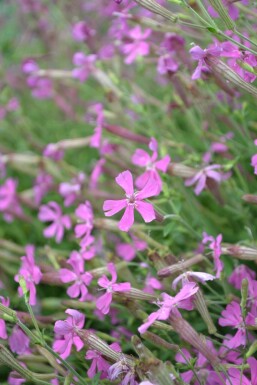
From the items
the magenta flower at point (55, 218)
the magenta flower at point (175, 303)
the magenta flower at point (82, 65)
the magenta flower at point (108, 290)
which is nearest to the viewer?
the magenta flower at point (175, 303)

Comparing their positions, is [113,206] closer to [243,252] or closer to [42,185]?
[243,252]

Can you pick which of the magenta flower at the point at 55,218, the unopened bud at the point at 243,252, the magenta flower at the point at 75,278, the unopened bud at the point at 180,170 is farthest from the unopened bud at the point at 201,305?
the magenta flower at the point at 55,218

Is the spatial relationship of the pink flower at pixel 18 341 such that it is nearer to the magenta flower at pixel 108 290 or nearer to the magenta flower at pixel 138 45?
the magenta flower at pixel 108 290

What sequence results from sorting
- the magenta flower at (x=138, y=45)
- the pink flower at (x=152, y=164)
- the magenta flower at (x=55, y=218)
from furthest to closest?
the magenta flower at (x=55, y=218) < the magenta flower at (x=138, y=45) < the pink flower at (x=152, y=164)

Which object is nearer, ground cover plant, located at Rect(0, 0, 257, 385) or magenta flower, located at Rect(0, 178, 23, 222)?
ground cover plant, located at Rect(0, 0, 257, 385)

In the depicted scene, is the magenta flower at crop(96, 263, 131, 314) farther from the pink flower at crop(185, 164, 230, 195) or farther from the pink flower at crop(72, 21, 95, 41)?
the pink flower at crop(72, 21, 95, 41)

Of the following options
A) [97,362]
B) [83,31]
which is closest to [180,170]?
[97,362]

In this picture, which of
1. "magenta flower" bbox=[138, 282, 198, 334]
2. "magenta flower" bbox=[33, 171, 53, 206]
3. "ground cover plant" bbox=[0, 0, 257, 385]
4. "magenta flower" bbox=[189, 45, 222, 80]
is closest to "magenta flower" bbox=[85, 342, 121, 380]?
"ground cover plant" bbox=[0, 0, 257, 385]
